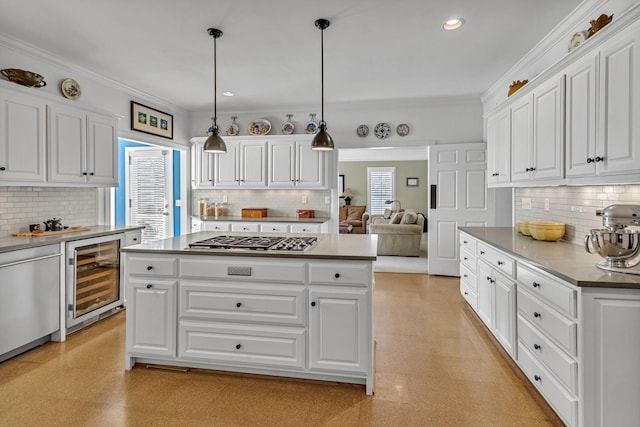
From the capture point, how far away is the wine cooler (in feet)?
10.7

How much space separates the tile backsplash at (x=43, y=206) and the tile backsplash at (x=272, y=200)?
2.06 meters

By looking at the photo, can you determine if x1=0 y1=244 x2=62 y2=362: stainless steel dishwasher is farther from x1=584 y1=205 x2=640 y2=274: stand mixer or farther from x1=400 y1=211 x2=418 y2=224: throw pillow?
x1=400 y1=211 x2=418 y2=224: throw pillow

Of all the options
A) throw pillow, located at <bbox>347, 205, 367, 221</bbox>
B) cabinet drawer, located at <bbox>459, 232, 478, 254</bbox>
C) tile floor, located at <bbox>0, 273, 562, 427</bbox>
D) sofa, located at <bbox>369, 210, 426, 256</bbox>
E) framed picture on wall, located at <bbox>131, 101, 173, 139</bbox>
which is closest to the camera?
tile floor, located at <bbox>0, 273, 562, 427</bbox>

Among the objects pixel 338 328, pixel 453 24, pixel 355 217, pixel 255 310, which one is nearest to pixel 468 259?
pixel 338 328

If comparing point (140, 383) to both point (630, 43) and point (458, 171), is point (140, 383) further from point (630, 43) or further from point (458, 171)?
point (458, 171)

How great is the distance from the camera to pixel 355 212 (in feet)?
36.4

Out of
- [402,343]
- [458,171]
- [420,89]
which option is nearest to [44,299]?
[402,343]

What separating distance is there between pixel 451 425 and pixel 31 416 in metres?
2.40

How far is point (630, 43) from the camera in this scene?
74.5 inches

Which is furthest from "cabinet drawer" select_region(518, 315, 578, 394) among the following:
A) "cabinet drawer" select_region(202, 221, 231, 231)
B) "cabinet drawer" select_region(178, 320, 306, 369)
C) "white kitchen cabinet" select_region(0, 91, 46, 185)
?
"cabinet drawer" select_region(202, 221, 231, 231)

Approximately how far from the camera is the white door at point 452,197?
208 inches

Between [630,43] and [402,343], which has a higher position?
[630,43]

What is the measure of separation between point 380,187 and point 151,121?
314 inches

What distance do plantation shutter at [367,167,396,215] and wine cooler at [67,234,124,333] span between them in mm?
8888
